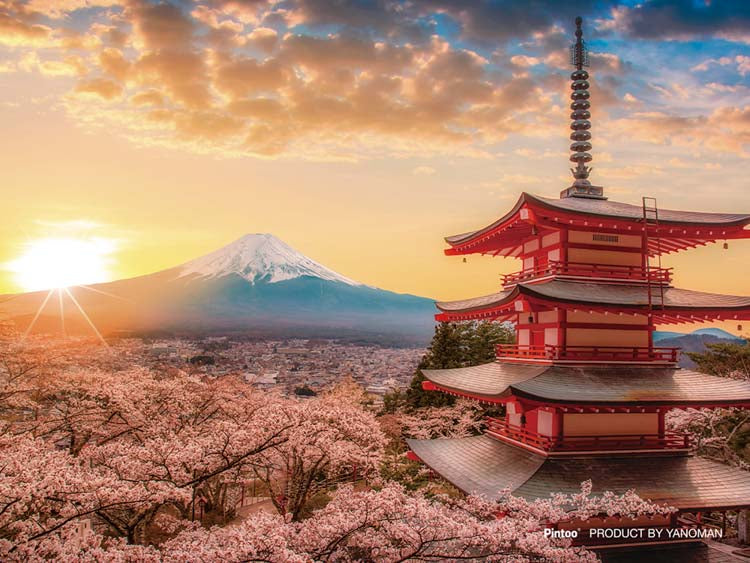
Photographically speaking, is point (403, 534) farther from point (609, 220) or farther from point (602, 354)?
point (609, 220)

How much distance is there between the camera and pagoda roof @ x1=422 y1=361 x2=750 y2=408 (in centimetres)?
1053

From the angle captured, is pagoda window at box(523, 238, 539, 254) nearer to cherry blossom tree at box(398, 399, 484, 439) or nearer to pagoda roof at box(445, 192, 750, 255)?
pagoda roof at box(445, 192, 750, 255)

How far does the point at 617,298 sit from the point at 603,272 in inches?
37.4

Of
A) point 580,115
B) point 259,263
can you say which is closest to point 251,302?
point 259,263

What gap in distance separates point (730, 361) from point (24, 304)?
82.6 metres

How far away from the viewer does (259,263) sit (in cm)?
12481

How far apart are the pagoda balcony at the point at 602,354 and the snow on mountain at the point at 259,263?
109m

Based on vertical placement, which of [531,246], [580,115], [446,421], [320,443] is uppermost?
[580,115]

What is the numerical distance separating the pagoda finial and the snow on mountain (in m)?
107

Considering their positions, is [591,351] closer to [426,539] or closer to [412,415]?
[426,539]

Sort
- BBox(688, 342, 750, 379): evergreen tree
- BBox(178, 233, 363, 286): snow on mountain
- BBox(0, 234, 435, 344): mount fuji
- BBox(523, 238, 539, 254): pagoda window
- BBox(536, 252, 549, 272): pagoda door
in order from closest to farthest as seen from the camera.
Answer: BBox(536, 252, 549, 272): pagoda door < BBox(523, 238, 539, 254): pagoda window < BBox(688, 342, 750, 379): evergreen tree < BBox(0, 234, 435, 344): mount fuji < BBox(178, 233, 363, 286): snow on mountain

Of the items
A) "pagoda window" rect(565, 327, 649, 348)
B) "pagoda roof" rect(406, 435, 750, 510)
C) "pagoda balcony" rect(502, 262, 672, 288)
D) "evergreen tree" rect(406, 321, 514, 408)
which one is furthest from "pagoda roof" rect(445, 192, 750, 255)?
"evergreen tree" rect(406, 321, 514, 408)

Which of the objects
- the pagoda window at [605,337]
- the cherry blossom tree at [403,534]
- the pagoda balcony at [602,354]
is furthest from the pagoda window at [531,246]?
the cherry blossom tree at [403,534]

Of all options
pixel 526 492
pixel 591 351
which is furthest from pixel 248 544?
pixel 591 351
